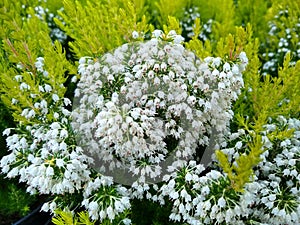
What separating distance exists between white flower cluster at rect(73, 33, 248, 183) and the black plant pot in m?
0.92

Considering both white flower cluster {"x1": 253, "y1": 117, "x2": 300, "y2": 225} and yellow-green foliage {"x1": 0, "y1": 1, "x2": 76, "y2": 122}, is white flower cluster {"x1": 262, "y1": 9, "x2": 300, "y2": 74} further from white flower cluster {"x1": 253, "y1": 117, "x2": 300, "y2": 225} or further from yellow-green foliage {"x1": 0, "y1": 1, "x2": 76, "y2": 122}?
yellow-green foliage {"x1": 0, "y1": 1, "x2": 76, "y2": 122}

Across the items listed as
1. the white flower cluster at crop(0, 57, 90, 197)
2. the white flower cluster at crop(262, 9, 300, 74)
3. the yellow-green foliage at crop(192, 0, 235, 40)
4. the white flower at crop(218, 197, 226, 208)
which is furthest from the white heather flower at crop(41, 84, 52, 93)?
the white flower cluster at crop(262, 9, 300, 74)

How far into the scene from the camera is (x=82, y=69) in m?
1.90

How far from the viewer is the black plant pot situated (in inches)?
102

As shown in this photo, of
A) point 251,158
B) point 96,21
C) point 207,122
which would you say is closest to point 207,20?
point 96,21

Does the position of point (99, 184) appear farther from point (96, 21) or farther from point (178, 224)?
point (96, 21)

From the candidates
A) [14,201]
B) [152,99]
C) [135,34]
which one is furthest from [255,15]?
[14,201]

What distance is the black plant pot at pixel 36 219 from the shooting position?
8.46 feet

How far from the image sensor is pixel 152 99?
182 cm

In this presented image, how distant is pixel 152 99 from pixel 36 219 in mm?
1346

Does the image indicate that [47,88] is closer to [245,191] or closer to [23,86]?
[23,86]

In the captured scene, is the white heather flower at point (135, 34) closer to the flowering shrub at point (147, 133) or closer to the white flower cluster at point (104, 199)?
the flowering shrub at point (147, 133)

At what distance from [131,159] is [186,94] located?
0.41m

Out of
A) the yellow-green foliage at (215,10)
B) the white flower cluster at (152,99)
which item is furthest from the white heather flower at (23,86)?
the yellow-green foliage at (215,10)
